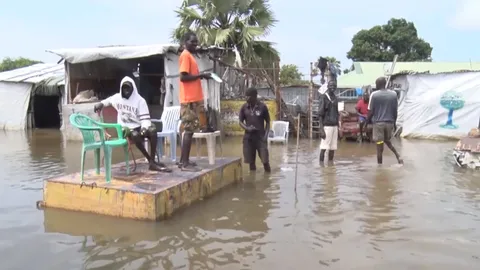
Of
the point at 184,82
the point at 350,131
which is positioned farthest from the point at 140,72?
the point at 184,82

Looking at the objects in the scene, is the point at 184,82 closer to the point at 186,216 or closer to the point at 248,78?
the point at 186,216

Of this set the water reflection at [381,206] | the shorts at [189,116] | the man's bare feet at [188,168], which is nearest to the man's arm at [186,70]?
the shorts at [189,116]

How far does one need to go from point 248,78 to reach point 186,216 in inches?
423

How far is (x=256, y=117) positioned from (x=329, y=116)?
201 centimetres

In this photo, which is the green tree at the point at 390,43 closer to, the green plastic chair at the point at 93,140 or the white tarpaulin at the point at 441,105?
the white tarpaulin at the point at 441,105

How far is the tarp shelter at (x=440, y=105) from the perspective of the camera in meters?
13.9

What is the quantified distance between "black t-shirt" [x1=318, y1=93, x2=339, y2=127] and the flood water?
5.27 feet

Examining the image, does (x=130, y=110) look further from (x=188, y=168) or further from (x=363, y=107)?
(x=363, y=107)

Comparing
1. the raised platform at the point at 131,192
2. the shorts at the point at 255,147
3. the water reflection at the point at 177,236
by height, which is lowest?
the water reflection at the point at 177,236

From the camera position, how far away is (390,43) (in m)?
34.6

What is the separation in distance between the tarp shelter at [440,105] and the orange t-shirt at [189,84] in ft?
34.4

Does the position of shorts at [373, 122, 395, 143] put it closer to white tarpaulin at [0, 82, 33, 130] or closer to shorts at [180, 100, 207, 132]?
shorts at [180, 100, 207, 132]

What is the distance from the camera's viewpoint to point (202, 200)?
18.6ft

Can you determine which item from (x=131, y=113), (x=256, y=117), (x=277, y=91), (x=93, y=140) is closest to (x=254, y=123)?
(x=256, y=117)
